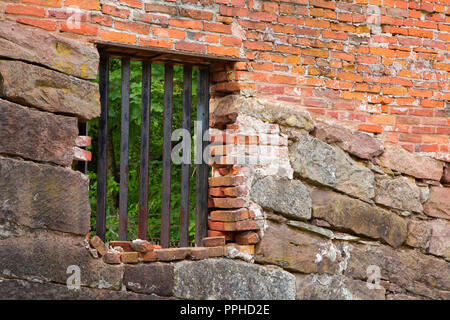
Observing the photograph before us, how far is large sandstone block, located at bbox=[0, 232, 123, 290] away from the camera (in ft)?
12.0

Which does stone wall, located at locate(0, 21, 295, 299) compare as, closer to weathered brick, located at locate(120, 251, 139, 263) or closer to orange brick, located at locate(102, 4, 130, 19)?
weathered brick, located at locate(120, 251, 139, 263)

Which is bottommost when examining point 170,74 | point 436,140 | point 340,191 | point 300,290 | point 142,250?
point 300,290

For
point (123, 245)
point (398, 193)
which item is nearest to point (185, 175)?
point (123, 245)

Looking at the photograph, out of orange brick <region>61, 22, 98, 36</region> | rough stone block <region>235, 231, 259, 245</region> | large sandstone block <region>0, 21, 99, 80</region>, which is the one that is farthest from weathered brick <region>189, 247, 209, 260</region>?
orange brick <region>61, 22, 98, 36</region>

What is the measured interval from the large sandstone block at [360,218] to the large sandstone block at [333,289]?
37 cm

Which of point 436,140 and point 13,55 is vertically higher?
point 13,55

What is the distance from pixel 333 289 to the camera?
4.62 m


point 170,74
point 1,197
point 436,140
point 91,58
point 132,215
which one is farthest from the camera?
point 132,215

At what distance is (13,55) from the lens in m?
3.67

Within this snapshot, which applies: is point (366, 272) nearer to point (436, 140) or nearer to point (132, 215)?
point (436, 140)

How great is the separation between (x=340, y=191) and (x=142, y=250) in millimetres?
1561

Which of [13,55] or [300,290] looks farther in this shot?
[300,290]

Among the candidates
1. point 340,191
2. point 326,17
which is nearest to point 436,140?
point 340,191

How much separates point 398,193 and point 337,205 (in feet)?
1.87
